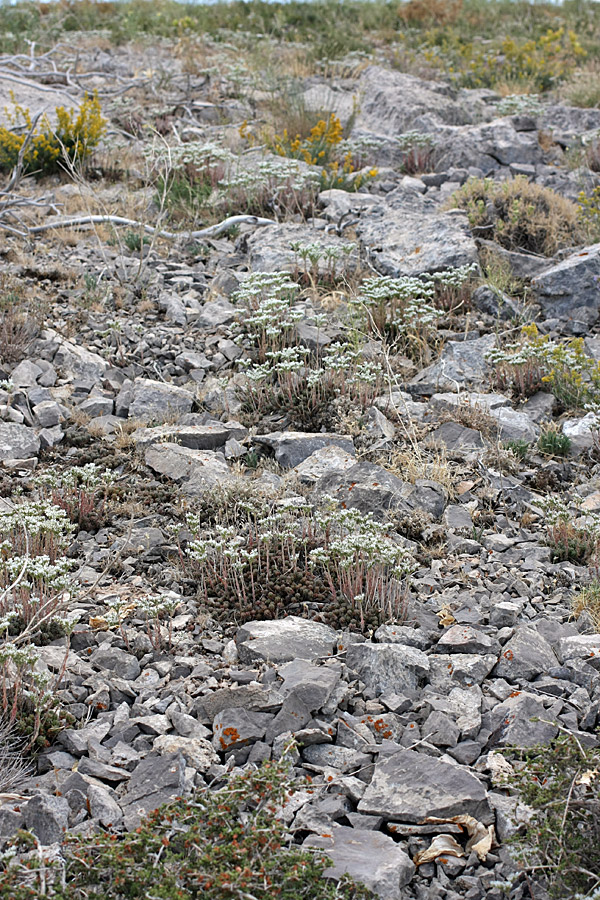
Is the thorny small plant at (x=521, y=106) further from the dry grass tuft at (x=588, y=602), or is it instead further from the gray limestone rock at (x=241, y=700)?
the gray limestone rock at (x=241, y=700)

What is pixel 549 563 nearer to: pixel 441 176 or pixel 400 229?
pixel 400 229

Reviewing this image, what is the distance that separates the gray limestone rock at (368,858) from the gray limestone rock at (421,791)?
130mm

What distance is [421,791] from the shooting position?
3191 mm

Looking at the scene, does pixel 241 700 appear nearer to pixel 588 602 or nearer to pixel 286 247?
pixel 588 602

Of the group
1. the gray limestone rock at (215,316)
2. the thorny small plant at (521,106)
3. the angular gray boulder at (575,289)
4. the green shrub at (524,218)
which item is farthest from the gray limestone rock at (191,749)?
the thorny small plant at (521,106)

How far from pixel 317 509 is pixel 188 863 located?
281 cm

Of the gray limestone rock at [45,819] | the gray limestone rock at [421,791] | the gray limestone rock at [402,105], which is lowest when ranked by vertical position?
the gray limestone rock at [45,819]

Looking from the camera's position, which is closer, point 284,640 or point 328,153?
point 284,640

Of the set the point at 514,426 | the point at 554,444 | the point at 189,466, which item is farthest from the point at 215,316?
the point at 554,444

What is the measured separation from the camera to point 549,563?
4.85 meters

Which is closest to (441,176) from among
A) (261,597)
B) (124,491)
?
(124,491)

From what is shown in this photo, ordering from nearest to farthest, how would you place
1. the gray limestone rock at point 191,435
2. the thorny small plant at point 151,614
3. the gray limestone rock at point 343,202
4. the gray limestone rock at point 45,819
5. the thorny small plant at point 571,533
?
the gray limestone rock at point 45,819 < the thorny small plant at point 151,614 < the thorny small plant at point 571,533 < the gray limestone rock at point 191,435 < the gray limestone rock at point 343,202

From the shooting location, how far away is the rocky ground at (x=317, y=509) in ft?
10.7

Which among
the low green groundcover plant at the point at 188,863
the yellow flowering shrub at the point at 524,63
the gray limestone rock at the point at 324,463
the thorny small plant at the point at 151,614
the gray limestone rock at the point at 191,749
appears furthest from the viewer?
the yellow flowering shrub at the point at 524,63
